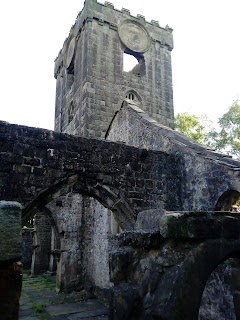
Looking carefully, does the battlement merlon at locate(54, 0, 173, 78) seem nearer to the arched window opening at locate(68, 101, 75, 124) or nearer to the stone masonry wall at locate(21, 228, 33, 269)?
the arched window opening at locate(68, 101, 75, 124)

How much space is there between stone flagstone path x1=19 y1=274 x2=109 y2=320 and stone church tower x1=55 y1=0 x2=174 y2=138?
6.22 metres

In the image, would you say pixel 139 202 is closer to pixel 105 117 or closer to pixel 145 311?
pixel 145 311

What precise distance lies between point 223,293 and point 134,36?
1326cm

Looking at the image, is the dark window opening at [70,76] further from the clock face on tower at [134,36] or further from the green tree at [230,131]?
the green tree at [230,131]

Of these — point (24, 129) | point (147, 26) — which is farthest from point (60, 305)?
point (147, 26)

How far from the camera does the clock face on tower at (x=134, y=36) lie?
1462 centimetres

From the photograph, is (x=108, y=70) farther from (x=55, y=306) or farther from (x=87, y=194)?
(x=55, y=306)

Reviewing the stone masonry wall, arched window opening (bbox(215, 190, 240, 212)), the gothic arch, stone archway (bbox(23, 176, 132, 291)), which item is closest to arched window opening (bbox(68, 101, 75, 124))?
stone archway (bbox(23, 176, 132, 291))

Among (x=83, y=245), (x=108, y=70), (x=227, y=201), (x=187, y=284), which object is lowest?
(x=83, y=245)

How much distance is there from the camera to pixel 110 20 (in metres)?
14.3

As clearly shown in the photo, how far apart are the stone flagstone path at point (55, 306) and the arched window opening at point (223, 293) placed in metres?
3.10

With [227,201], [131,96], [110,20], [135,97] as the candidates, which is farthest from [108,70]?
[227,201]

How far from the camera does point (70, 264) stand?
996cm

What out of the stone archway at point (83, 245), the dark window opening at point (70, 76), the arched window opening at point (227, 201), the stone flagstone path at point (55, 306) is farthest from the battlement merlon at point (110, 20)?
the stone flagstone path at point (55, 306)
